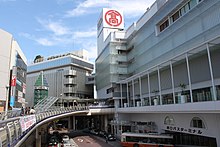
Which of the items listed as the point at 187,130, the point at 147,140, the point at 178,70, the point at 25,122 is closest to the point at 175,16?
the point at 178,70

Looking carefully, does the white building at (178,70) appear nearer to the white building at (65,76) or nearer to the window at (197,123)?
the window at (197,123)

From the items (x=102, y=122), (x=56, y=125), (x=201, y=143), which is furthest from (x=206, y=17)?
(x=56, y=125)

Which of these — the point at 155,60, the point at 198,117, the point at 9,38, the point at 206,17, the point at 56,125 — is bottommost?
the point at 56,125

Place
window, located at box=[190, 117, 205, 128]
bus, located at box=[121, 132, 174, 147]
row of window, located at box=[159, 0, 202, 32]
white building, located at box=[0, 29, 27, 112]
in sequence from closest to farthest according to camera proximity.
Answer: window, located at box=[190, 117, 205, 128] < row of window, located at box=[159, 0, 202, 32] < bus, located at box=[121, 132, 174, 147] < white building, located at box=[0, 29, 27, 112]

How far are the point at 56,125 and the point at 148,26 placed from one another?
158 feet

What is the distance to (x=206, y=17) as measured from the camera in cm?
2186

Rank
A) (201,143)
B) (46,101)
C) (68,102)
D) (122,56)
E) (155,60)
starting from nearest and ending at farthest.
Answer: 1. (201,143)
2. (155,60)
3. (122,56)
4. (46,101)
5. (68,102)

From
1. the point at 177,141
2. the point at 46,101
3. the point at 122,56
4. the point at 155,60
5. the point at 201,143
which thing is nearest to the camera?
the point at 201,143

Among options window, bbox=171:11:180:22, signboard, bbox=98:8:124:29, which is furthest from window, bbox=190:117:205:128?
signboard, bbox=98:8:124:29

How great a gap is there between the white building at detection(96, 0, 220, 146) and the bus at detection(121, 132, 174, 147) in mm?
1632

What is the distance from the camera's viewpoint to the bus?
84.1 ft

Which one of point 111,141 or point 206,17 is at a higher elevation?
point 206,17

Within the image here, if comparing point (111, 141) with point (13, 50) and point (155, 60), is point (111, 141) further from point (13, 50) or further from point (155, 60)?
point (13, 50)

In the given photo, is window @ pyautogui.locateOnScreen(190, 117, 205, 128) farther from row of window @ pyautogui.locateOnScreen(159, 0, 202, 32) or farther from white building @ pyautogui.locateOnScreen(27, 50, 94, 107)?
white building @ pyautogui.locateOnScreen(27, 50, 94, 107)
